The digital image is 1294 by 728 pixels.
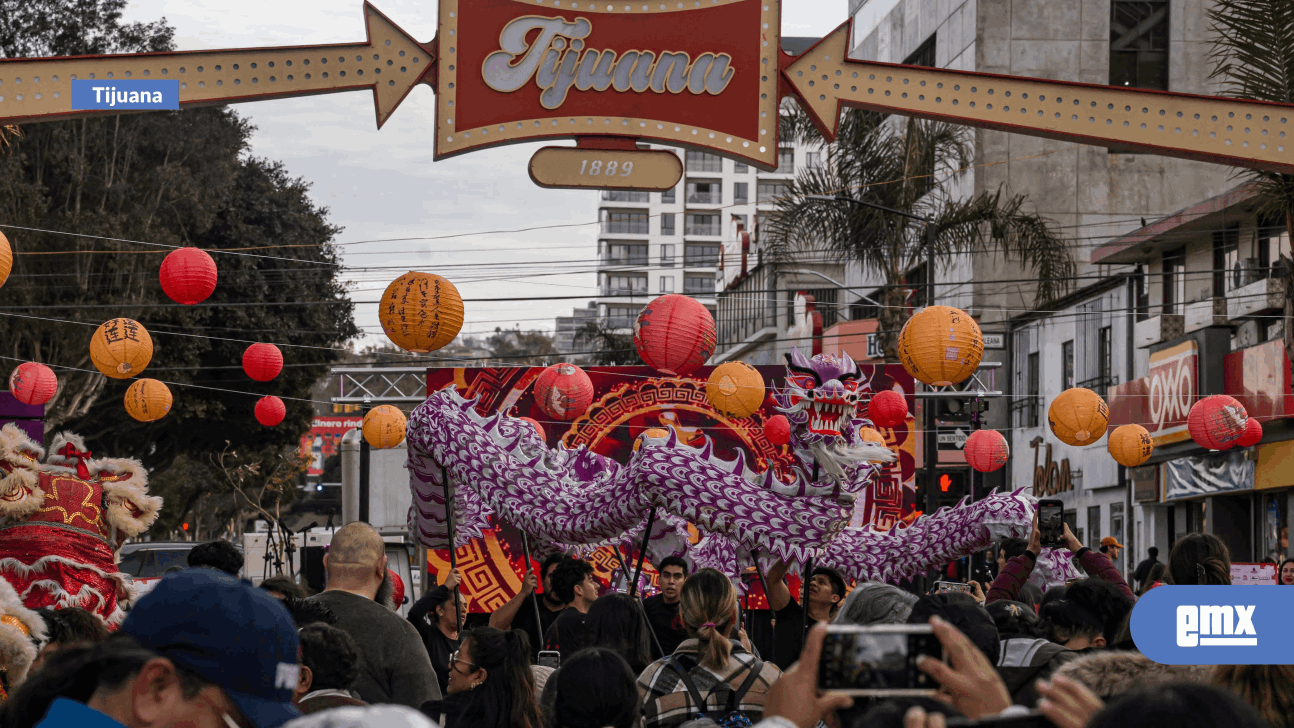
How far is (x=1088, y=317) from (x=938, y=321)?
1989cm

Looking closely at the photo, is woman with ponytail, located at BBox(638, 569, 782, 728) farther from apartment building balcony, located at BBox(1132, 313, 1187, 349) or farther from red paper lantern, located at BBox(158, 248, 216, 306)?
apartment building balcony, located at BBox(1132, 313, 1187, 349)

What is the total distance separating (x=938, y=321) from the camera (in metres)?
11.6

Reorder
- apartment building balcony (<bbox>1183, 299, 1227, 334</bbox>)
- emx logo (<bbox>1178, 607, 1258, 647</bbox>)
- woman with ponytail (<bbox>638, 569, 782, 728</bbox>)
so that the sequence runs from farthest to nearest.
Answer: apartment building balcony (<bbox>1183, 299, 1227, 334</bbox>) < woman with ponytail (<bbox>638, 569, 782, 728</bbox>) < emx logo (<bbox>1178, 607, 1258, 647</bbox>)

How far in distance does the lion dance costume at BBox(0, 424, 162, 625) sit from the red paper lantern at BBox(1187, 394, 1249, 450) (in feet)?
40.4

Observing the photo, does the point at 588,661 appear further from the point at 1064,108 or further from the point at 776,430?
the point at 776,430

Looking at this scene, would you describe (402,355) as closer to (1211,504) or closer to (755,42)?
(1211,504)

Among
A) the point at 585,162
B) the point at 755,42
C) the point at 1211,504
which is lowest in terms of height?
the point at 1211,504

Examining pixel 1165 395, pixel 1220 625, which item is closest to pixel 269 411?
pixel 1165 395

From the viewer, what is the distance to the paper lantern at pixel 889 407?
17.7 m

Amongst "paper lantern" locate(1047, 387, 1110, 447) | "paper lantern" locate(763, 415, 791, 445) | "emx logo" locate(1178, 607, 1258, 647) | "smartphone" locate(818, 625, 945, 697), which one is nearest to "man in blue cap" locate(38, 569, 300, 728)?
"smartphone" locate(818, 625, 945, 697)

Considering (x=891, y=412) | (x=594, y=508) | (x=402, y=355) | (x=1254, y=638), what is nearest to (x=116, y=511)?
(x=594, y=508)

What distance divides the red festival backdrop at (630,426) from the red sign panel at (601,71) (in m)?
11.7

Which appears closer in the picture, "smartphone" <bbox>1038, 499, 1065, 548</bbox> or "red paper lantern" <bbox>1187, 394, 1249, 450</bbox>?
"smartphone" <bbox>1038, 499, 1065, 548</bbox>

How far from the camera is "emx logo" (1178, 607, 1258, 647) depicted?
301 centimetres
